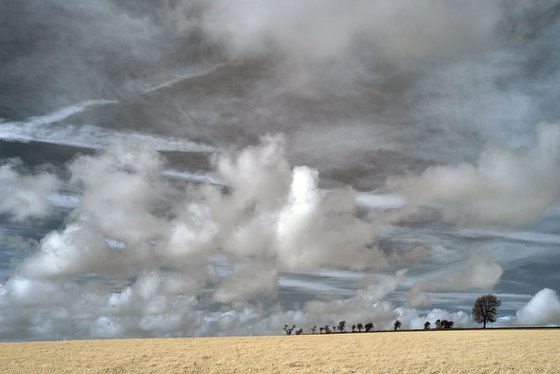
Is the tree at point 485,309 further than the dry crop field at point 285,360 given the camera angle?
Yes

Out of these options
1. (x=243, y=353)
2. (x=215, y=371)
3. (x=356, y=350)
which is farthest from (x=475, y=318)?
(x=215, y=371)

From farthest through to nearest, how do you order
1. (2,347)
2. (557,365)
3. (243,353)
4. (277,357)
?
(2,347) < (243,353) < (277,357) < (557,365)

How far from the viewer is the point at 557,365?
38.6 m

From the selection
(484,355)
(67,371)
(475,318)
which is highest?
(475,318)

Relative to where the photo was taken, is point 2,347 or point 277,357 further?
point 2,347

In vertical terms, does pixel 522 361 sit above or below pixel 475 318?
below

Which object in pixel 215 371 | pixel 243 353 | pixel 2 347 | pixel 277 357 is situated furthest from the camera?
pixel 2 347

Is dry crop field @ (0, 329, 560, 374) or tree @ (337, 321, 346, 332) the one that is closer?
dry crop field @ (0, 329, 560, 374)

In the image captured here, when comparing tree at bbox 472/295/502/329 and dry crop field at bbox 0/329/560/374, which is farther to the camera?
tree at bbox 472/295/502/329

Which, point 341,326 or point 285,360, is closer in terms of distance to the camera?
point 285,360

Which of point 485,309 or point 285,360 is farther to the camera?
point 485,309

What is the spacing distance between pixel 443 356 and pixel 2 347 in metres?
51.0

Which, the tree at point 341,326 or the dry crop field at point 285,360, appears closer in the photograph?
the dry crop field at point 285,360

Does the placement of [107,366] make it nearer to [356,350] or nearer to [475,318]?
[356,350]
